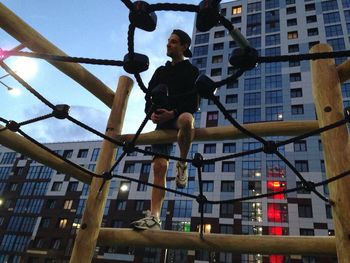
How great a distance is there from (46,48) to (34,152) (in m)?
0.84

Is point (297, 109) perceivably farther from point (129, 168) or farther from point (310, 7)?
point (129, 168)

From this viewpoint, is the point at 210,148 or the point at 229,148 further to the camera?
the point at 210,148

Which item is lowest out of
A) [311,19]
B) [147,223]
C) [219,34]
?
[147,223]

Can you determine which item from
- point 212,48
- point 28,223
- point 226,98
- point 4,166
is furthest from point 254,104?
point 4,166

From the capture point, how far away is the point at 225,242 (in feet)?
7.94

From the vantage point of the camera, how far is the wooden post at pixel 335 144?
2.00 metres

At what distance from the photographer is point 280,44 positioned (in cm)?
3591

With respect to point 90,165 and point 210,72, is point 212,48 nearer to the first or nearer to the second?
point 210,72

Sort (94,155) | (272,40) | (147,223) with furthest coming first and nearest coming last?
(94,155) < (272,40) < (147,223)

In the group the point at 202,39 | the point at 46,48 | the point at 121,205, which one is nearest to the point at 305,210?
the point at 121,205

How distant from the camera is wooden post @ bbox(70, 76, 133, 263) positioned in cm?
253

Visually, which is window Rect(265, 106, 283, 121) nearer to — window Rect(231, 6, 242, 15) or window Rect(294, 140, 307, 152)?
window Rect(294, 140, 307, 152)

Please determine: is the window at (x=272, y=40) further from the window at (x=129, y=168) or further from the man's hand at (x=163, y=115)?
the man's hand at (x=163, y=115)

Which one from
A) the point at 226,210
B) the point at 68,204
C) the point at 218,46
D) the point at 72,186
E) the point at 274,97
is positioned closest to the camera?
the point at 226,210
